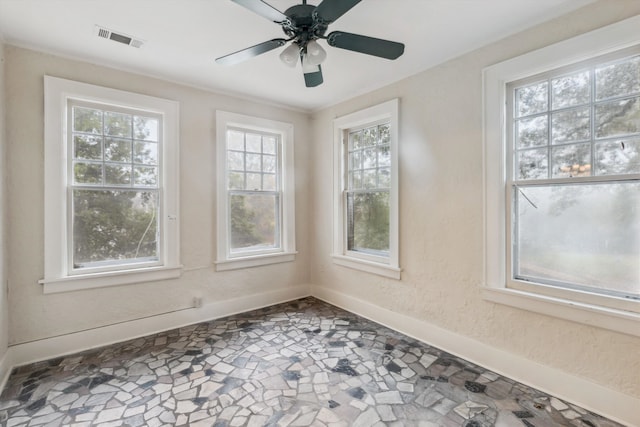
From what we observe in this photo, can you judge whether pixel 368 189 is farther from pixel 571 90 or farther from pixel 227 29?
pixel 227 29

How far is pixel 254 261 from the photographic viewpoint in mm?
3703

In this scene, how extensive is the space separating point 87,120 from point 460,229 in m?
3.54

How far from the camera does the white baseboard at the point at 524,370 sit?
182 centimetres

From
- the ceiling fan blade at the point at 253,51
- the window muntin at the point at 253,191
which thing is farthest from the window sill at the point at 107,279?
the ceiling fan blade at the point at 253,51

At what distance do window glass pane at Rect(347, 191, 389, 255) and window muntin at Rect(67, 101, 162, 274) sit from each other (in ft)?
7.24

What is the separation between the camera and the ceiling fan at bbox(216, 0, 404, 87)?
155 cm

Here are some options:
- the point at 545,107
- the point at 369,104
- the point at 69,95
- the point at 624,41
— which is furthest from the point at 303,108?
the point at 624,41

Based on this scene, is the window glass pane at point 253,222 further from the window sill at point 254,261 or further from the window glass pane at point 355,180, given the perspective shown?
the window glass pane at point 355,180

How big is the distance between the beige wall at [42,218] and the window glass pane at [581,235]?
8.90 ft

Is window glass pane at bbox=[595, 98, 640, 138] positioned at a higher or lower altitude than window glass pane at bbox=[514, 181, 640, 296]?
higher

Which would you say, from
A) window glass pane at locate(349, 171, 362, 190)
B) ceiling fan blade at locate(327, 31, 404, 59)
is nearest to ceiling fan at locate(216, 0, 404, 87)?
ceiling fan blade at locate(327, 31, 404, 59)

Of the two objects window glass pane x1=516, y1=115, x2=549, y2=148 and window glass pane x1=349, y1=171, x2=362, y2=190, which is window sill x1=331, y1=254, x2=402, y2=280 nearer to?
window glass pane x1=349, y1=171, x2=362, y2=190

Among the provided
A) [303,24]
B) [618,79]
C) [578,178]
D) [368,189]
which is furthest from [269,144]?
[618,79]

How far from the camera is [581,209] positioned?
2006mm
